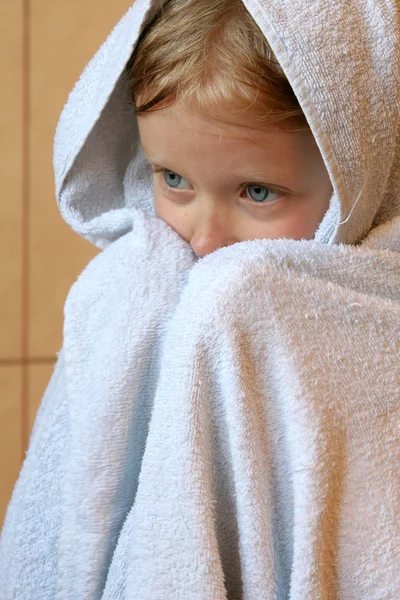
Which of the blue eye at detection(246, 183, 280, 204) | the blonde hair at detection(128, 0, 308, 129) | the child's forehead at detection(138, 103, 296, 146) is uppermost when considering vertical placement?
the blonde hair at detection(128, 0, 308, 129)

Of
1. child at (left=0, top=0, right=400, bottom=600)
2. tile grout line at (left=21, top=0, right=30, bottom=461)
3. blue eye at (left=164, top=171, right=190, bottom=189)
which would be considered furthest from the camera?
tile grout line at (left=21, top=0, right=30, bottom=461)

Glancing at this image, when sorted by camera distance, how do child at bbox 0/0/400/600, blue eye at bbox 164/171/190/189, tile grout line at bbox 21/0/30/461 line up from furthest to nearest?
→ tile grout line at bbox 21/0/30/461 < blue eye at bbox 164/171/190/189 < child at bbox 0/0/400/600

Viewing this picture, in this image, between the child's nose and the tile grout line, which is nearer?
the child's nose

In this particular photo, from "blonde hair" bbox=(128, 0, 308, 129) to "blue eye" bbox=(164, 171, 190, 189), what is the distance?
5 centimetres

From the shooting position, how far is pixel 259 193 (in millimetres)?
614

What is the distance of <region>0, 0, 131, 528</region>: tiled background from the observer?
4.03 ft

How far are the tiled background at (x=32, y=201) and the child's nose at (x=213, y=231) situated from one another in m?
0.68

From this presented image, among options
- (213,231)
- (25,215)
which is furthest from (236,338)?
(25,215)

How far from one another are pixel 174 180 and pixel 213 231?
0.21 feet

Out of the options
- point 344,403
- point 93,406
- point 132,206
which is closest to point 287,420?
point 344,403

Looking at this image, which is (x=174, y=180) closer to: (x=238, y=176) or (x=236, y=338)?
(x=238, y=176)

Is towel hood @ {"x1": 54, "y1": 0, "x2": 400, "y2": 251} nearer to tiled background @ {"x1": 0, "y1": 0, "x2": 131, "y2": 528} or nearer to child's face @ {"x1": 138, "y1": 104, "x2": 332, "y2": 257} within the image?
child's face @ {"x1": 138, "y1": 104, "x2": 332, "y2": 257}

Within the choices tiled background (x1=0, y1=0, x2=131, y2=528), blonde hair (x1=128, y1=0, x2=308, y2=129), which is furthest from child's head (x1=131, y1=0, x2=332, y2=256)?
tiled background (x1=0, y1=0, x2=131, y2=528)

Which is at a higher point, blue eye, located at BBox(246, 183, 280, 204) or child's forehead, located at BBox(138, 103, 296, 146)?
child's forehead, located at BBox(138, 103, 296, 146)
